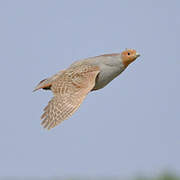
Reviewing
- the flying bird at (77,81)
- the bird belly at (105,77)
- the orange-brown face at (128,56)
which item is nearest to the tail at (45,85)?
the flying bird at (77,81)

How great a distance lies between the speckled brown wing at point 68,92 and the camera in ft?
55.2

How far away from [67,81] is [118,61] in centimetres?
132

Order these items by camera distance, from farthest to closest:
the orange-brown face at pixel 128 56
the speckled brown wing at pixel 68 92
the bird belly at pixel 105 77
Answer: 1. the orange-brown face at pixel 128 56
2. the bird belly at pixel 105 77
3. the speckled brown wing at pixel 68 92

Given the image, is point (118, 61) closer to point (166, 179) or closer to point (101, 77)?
point (101, 77)

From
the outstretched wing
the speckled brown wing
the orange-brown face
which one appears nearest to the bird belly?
the speckled brown wing

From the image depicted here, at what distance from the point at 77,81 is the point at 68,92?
1.38 feet

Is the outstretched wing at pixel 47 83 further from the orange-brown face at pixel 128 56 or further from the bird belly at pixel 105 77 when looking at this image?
the orange-brown face at pixel 128 56

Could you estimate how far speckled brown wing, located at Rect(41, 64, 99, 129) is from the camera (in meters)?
16.8

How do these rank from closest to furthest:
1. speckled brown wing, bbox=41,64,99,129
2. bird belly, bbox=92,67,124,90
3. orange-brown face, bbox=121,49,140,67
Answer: speckled brown wing, bbox=41,64,99,129, bird belly, bbox=92,67,124,90, orange-brown face, bbox=121,49,140,67

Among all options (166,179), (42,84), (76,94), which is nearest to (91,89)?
(76,94)

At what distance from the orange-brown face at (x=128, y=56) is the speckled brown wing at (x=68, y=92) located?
0.73 m

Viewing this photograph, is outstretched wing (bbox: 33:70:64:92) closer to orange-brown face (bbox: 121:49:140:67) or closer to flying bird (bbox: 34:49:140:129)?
flying bird (bbox: 34:49:140:129)

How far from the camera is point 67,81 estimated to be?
698 inches

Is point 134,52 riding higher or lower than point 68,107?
higher
